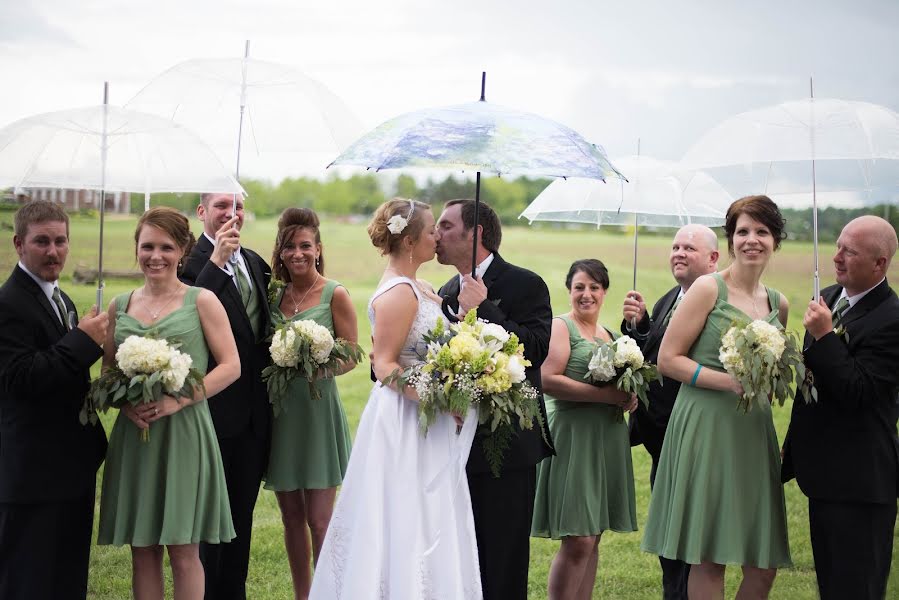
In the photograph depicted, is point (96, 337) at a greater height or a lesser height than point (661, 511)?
greater

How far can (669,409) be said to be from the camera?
19.8 feet

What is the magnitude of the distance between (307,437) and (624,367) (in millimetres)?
2011

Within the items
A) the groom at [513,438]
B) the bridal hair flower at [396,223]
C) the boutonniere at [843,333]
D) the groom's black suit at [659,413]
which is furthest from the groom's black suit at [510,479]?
the boutonniere at [843,333]

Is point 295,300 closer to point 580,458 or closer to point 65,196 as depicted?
point 65,196

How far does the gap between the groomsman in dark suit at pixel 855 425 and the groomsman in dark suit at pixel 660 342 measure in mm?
1073

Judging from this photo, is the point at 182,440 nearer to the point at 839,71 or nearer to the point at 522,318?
the point at 522,318

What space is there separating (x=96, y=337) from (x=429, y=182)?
19419 millimetres

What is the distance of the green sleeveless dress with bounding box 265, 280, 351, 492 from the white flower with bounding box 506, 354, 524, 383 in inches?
70.9

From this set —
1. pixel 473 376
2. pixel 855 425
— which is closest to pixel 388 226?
pixel 473 376

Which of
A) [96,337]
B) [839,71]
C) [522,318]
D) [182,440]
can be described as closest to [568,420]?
[522,318]

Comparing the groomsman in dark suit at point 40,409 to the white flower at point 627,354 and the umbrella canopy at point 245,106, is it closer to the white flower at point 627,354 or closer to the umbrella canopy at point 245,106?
the umbrella canopy at point 245,106

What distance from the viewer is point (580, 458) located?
595cm

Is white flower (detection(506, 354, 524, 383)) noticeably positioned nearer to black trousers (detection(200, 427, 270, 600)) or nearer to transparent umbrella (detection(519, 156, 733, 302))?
black trousers (detection(200, 427, 270, 600))

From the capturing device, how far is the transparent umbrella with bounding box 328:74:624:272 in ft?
14.7
